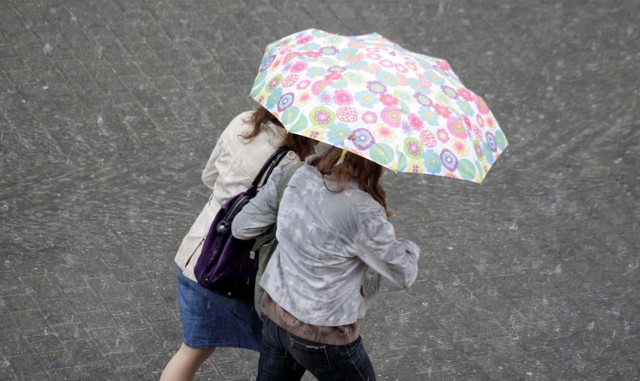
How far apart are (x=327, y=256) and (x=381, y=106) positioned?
600 mm

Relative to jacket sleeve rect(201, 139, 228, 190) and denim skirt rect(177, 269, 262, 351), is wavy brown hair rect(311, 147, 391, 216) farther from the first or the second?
denim skirt rect(177, 269, 262, 351)

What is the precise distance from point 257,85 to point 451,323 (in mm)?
2519

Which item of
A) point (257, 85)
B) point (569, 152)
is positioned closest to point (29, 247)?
point (257, 85)

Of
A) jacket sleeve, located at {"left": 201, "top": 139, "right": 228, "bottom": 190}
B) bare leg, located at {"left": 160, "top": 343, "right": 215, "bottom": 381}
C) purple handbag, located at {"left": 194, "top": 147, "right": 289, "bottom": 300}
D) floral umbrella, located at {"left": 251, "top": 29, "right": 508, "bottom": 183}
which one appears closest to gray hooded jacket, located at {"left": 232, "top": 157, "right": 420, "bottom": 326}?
purple handbag, located at {"left": 194, "top": 147, "right": 289, "bottom": 300}

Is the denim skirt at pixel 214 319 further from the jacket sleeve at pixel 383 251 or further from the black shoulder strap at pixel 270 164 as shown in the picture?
the jacket sleeve at pixel 383 251

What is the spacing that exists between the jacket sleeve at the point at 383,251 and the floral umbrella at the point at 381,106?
0.26 metres

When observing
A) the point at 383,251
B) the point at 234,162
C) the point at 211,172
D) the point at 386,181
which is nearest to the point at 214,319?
the point at 211,172

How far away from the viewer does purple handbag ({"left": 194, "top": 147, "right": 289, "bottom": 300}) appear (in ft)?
13.2

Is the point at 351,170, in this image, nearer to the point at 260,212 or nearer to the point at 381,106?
the point at 381,106

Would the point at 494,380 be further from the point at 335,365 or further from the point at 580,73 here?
the point at 580,73

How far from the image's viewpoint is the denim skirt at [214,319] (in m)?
4.34

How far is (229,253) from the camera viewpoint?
160 inches

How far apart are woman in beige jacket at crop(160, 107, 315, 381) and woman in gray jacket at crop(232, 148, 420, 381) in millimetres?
167

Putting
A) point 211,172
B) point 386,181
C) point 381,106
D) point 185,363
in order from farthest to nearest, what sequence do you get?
point 386,181 → point 185,363 → point 211,172 → point 381,106
